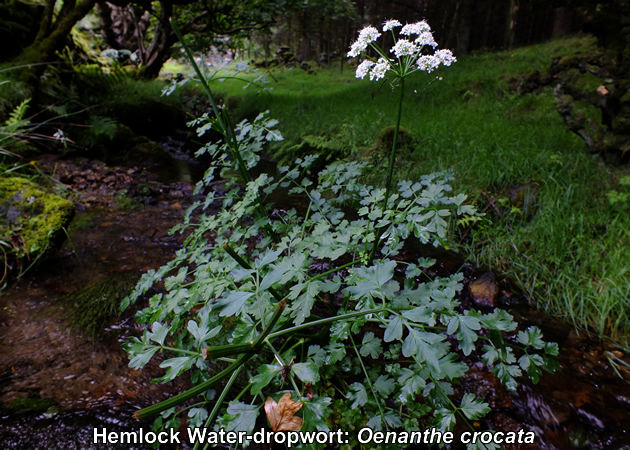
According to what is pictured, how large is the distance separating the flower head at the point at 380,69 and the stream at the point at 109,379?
1652mm

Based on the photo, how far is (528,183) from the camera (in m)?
3.49

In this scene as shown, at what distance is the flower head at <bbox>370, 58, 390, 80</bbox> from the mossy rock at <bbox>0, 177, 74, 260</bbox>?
2.76m

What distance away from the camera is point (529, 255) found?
9.59 feet

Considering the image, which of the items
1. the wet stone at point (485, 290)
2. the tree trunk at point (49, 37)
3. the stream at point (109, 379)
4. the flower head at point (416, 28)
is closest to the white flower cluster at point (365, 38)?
the flower head at point (416, 28)

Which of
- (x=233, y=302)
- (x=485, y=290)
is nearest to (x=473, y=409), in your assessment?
(x=233, y=302)

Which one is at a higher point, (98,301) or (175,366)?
(175,366)

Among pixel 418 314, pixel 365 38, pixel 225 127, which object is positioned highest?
pixel 365 38

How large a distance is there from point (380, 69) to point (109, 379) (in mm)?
1952

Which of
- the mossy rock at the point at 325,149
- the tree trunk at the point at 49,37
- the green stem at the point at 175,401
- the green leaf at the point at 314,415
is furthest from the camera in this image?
the tree trunk at the point at 49,37

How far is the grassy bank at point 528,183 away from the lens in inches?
101

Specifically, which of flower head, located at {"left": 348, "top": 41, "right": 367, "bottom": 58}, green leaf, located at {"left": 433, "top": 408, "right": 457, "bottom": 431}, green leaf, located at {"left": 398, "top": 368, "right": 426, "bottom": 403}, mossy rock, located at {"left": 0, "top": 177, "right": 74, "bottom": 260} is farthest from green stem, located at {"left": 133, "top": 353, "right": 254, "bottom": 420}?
mossy rock, located at {"left": 0, "top": 177, "right": 74, "bottom": 260}

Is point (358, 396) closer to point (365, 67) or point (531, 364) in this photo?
point (531, 364)

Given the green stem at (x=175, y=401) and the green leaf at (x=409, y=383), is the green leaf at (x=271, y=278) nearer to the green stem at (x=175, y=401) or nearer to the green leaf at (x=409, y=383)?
the green stem at (x=175, y=401)

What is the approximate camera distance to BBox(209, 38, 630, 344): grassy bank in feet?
8.38
